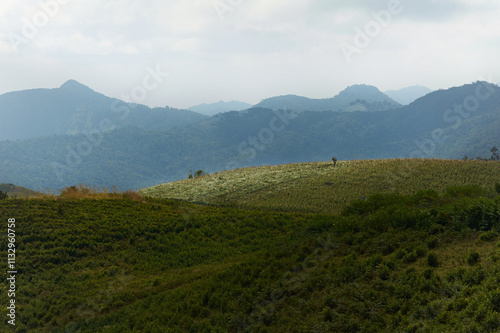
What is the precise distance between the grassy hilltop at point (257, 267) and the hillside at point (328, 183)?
37.7 feet

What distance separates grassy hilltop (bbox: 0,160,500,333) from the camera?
7.12m

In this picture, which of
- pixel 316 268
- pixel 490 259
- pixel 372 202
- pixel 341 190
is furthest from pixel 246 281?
pixel 341 190

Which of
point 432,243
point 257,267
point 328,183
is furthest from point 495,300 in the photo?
point 328,183

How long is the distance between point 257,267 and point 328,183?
94.8ft

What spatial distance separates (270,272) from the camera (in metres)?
10.7

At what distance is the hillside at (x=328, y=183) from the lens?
108 ft

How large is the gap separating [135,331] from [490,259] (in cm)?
967

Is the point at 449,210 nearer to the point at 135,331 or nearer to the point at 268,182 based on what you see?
the point at 135,331

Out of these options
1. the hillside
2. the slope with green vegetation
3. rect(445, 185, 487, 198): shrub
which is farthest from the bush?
the hillside

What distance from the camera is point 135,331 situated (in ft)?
29.9

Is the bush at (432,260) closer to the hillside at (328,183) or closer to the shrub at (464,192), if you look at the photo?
the shrub at (464,192)

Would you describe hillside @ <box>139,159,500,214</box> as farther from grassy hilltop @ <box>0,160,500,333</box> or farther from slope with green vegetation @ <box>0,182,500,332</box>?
slope with green vegetation @ <box>0,182,500,332</box>

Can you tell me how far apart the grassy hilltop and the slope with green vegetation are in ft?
0.14

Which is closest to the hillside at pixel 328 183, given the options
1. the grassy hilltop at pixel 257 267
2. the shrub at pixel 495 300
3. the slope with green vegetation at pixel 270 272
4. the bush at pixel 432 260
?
the grassy hilltop at pixel 257 267
